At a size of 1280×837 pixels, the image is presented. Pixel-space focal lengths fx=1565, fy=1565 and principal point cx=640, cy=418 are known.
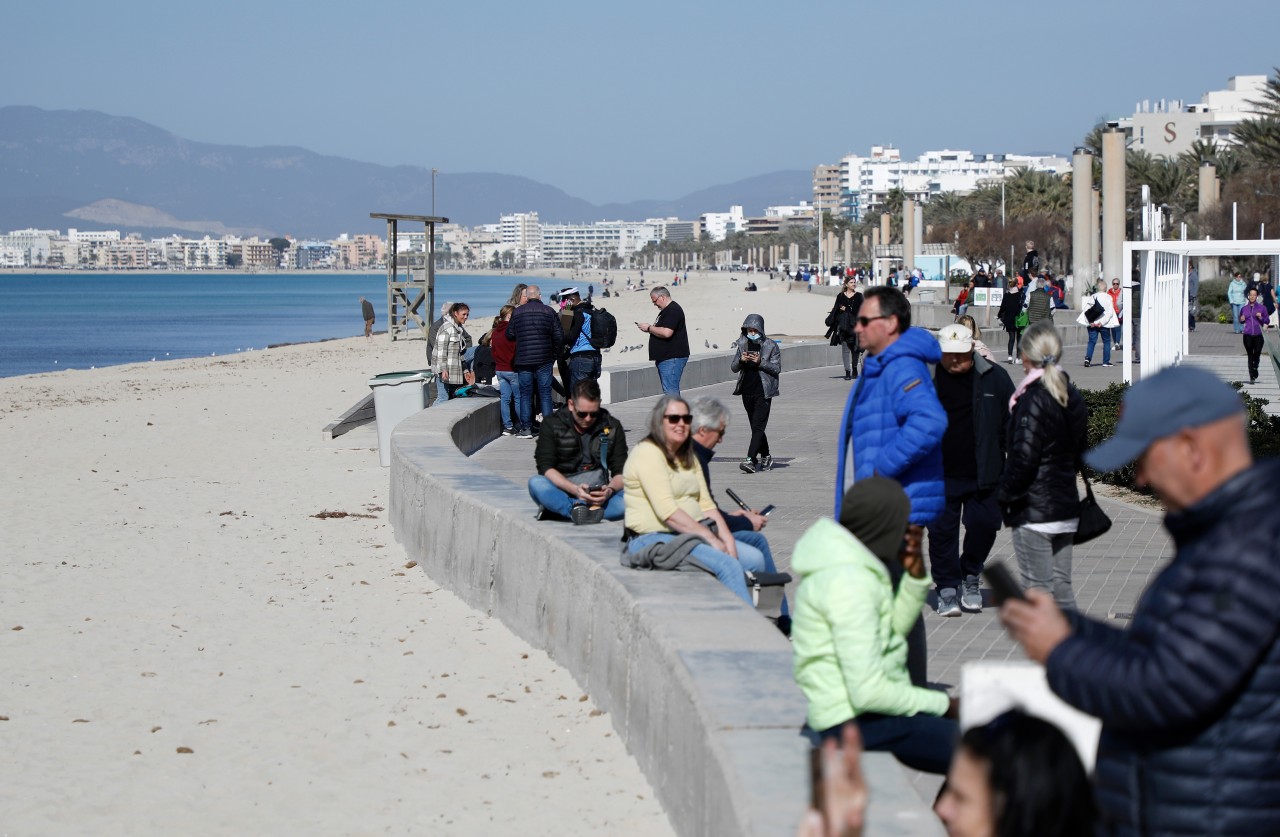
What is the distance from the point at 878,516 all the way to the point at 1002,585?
1.45 meters

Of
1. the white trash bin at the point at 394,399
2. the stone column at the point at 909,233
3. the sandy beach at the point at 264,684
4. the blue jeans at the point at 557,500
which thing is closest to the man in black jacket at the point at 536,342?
the white trash bin at the point at 394,399

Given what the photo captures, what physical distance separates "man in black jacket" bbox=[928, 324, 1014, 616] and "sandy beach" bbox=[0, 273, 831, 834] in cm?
211

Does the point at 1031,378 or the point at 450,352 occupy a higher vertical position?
the point at 450,352

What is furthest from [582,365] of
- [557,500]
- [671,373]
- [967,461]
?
[967,461]

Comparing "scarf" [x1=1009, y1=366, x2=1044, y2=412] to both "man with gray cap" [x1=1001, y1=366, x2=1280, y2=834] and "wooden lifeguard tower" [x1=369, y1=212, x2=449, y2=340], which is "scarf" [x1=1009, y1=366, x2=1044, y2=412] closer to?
"man with gray cap" [x1=1001, y1=366, x2=1280, y2=834]

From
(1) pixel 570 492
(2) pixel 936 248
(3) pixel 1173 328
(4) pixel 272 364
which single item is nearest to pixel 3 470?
(1) pixel 570 492

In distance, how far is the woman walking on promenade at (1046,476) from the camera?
7.04 meters

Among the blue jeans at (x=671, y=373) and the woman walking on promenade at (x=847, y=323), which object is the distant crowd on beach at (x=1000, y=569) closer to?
the blue jeans at (x=671, y=373)

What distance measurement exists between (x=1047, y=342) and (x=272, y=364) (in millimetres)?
33575

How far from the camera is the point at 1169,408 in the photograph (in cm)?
256

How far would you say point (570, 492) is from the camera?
29.2 ft

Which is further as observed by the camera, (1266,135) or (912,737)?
(1266,135)

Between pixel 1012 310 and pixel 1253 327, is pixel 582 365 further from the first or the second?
pixel 1012 310

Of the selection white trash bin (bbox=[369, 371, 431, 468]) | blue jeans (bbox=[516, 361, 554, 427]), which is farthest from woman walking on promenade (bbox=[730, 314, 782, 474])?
white trash bin (bbox=[369, 371, 431, 468])
